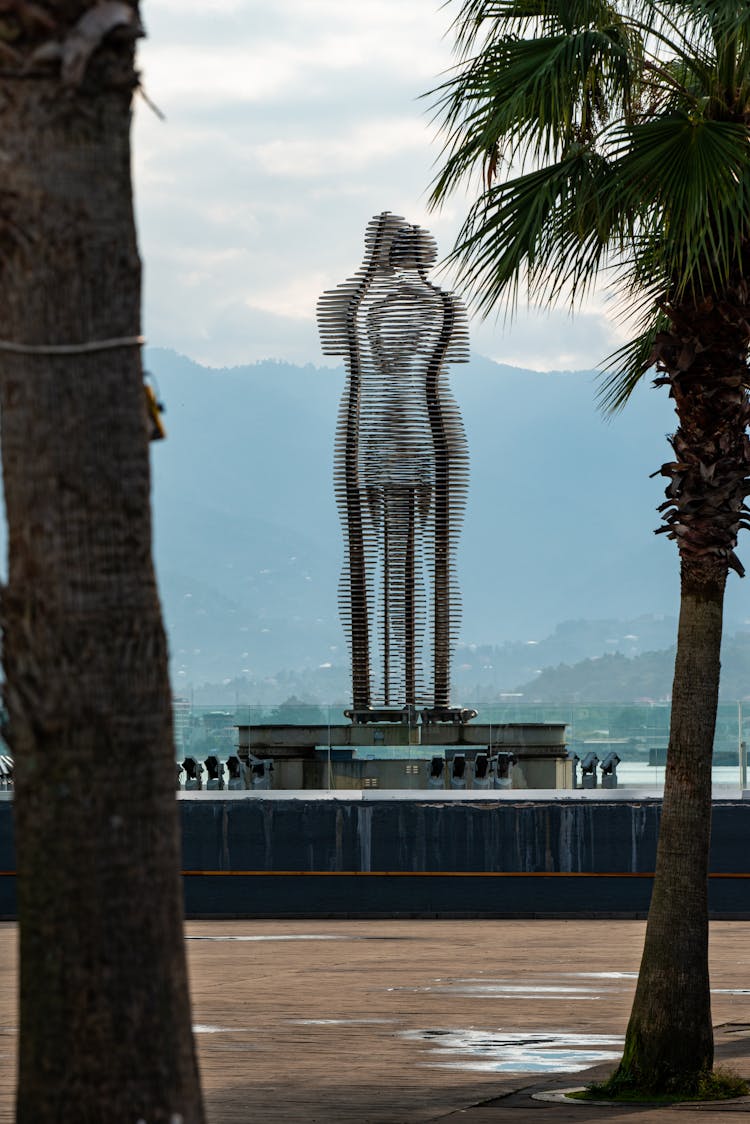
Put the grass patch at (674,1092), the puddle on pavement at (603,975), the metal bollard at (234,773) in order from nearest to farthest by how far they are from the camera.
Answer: the grass patch at (674,1092) → the puddle on pavement at (603,975) → the metal bollard at (234,773)

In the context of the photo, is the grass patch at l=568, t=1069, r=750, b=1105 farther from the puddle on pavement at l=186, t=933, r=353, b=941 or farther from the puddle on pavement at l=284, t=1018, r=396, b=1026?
the puddle on pavement at l=186, t=933, r=353, b=941

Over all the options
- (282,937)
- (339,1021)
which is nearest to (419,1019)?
(339,1021)

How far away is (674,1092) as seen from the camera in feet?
32.3

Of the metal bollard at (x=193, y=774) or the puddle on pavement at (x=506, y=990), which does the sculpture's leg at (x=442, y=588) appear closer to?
the metal bollard at (x=193, y=774)

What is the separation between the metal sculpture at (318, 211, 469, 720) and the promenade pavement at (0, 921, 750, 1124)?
7798 mm

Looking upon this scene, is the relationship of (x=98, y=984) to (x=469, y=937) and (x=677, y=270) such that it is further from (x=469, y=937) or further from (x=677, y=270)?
(x=469, y=937)

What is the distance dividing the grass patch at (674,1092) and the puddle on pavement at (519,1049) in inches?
34.6

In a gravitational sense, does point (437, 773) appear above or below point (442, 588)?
below

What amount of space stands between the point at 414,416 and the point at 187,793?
7.21 meters

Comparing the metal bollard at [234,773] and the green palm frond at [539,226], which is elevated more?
the green palm frond at [539,226]

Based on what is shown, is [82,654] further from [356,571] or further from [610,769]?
[356,571]

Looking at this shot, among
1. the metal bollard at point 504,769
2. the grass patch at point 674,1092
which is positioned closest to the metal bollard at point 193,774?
the metal bollard at point 504,769

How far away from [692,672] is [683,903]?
1188mm

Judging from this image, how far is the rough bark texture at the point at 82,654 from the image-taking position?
4.60 m
